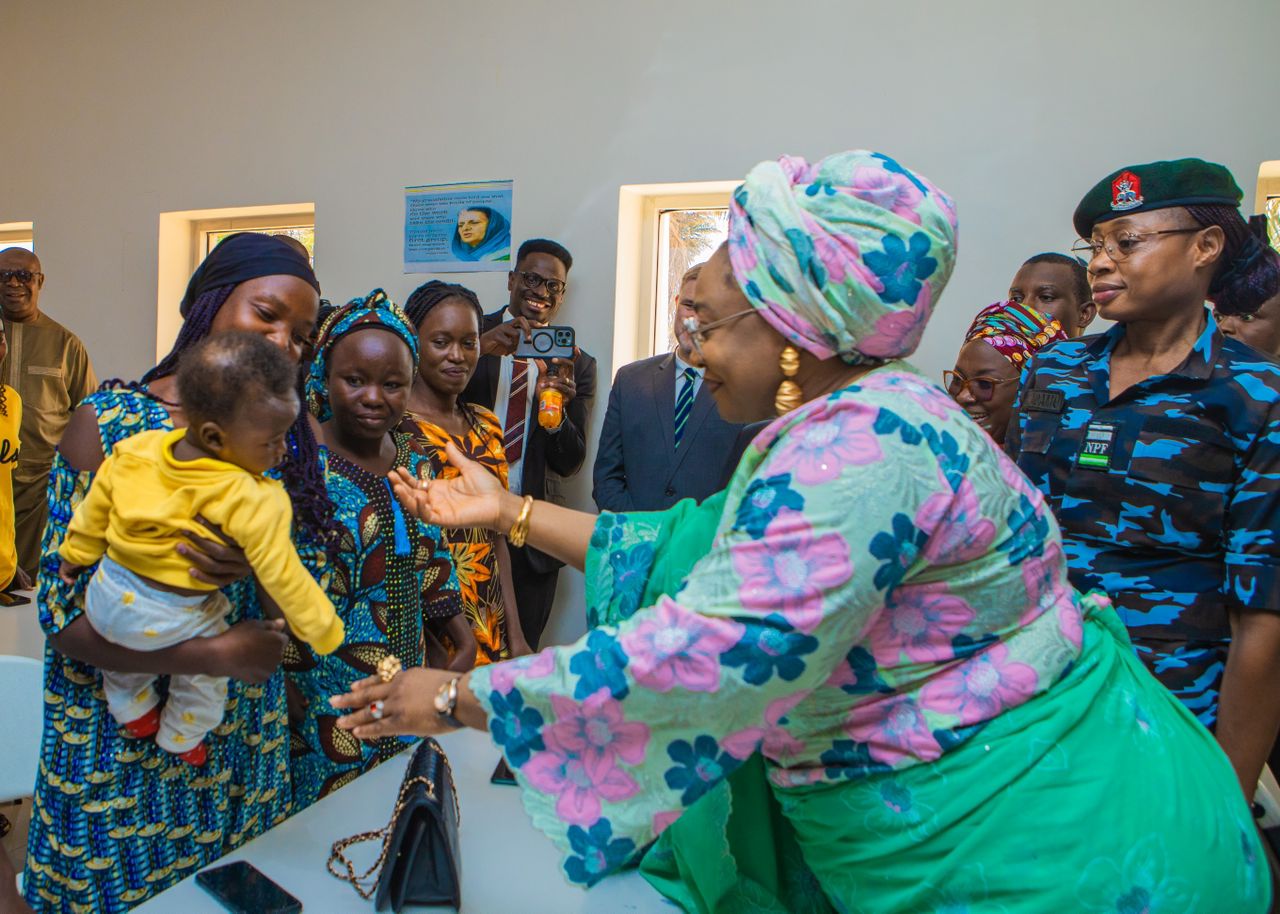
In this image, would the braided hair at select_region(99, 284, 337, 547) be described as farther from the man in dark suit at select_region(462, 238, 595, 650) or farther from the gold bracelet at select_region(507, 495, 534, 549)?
the man in dark suit at select_region(462, 238, 595, 650)

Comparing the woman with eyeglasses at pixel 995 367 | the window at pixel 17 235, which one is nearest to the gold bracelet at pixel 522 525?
the woman with eyeglasses at pixel 995 367

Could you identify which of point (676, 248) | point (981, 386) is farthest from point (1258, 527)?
point (676, 248)

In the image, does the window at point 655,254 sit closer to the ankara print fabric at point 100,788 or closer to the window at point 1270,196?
the window at point 1270,196

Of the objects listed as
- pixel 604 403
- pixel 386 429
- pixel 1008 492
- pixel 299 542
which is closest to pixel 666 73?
pixel 604 403

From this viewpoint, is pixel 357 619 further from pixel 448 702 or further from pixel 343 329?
pixel 448 702

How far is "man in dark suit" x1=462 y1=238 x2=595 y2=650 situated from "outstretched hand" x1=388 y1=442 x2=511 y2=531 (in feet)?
6.17

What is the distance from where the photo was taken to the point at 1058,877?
40.0 inches

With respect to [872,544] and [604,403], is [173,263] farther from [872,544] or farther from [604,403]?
[872,544]

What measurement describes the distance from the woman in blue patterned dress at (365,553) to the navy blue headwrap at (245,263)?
411 mm

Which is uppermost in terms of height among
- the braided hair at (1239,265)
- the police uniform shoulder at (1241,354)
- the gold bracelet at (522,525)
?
the braided hair at (1239,265)

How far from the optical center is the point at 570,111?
417 centimetres

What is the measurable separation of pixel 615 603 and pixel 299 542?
0.65 m

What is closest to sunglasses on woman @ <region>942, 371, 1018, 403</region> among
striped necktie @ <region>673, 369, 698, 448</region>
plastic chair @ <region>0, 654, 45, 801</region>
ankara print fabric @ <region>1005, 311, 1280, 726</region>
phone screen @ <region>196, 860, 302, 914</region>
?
ankara print fabric @ <region>1005, 311, 1280, 726</region>

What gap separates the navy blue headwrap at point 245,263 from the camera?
169 cm
